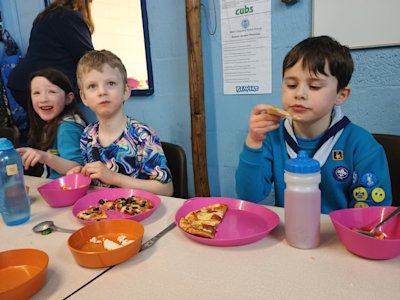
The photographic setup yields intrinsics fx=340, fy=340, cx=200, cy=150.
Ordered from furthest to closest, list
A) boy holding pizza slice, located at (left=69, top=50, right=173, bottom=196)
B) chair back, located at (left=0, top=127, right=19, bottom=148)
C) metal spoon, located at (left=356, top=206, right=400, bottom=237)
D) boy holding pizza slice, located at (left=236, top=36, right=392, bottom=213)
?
chair back, located at (left=0, top=127, right=19, bottom=148)
boy holding pizza slice, located at (left=69, top=50, right=173, bottom=196)
boy holding pizza slice, located at (left=236, top=36, right=392, bottom=213)
metal spoon, located at (left=356, top=206, right=400, bottom=237)

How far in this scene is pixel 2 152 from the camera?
1.00 metres

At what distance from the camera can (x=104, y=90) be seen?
1.35 metres

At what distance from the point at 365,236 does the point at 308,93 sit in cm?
50

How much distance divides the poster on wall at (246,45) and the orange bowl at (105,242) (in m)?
1.49

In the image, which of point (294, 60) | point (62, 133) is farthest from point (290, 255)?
point (62, 133)

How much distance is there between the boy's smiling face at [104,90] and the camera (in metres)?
1.35

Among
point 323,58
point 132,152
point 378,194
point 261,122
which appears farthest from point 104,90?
point 378,194

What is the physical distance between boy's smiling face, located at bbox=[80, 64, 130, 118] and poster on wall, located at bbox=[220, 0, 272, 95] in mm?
985

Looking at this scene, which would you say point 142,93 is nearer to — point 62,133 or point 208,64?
point 208,64

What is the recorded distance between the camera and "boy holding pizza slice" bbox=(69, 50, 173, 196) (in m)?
1.35

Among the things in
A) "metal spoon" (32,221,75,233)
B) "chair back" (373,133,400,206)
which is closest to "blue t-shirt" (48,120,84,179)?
"metal spoon" (32,221,75,233)

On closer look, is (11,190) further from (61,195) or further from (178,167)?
(178,167)

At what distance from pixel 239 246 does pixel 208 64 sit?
5.55 ft

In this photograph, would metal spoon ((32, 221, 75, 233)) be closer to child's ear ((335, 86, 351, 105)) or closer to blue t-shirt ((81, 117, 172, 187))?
blue t-shirt ((81, 117, 172, 187))
